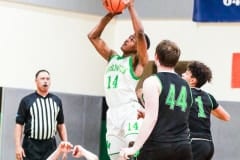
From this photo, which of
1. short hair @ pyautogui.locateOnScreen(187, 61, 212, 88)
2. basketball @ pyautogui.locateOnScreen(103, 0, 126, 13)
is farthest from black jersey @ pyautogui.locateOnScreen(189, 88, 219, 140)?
basketball @ pyautogui.locateOnScreen(103, 0, 126, 13)

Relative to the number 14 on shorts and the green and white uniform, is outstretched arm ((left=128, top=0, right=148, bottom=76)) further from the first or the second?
the number 14 on shorts

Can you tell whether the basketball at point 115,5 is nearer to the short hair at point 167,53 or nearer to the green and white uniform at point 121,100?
the green and white uniform at point 121,100

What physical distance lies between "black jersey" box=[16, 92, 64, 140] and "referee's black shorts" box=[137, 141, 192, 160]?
3.04 metres

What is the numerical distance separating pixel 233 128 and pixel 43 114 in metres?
2.75

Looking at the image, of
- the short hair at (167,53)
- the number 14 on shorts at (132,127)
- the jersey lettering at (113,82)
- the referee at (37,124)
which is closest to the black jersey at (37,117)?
the referee at (37,124)

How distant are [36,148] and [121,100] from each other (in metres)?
1.62

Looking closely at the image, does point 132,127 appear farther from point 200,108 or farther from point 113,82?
point 200,108

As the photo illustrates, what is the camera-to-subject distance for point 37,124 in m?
7.33

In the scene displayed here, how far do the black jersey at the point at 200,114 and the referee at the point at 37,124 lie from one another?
2.52 meters

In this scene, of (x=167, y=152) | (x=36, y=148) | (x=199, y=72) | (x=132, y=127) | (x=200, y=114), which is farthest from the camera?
(x=36, y=148)

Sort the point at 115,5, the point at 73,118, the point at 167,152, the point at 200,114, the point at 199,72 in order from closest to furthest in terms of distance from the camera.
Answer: the point at 167,152, the point at 200,114, the point at 199,72, the point at 115,5, the point at 73,118

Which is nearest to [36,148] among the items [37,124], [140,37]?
[37,124]

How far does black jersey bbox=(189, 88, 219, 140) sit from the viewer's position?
5359mm

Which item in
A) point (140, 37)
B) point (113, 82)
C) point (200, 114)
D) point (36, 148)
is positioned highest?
point (140, 37)
